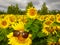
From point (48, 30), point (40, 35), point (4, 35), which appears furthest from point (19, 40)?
point (48, 30)

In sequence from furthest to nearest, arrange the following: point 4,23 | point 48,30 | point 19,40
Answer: point 4,23
point 48,30
point 19,40

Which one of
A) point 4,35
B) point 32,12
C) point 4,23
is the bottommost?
point 4,35

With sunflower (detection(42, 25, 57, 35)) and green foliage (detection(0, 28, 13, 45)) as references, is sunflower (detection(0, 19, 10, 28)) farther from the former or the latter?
sunflower (detection(42, 25, 57, 35))

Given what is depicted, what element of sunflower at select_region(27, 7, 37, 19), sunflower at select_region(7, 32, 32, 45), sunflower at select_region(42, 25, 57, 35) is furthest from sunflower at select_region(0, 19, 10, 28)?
sunflower at select_region(7, 32, 32, 45)

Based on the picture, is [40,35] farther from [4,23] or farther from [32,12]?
[4,23]

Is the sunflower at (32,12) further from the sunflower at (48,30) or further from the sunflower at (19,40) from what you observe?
the sunflower at (19,40)

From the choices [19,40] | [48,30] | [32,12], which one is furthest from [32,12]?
[19,40]

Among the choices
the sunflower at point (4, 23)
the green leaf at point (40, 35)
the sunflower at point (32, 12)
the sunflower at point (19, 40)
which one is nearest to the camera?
the sunflower at point (19, 40)

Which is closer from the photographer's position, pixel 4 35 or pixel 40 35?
pixel 40 35

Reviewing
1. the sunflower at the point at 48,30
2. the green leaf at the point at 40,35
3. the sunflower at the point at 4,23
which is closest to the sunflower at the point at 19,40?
the green leaf at the point at 40,35

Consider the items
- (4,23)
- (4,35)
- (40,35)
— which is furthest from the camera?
(4,23)

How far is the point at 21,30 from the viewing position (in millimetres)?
2301

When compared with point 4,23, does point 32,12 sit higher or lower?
higher

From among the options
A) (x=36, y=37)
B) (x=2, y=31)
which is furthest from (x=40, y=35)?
(x=2, y=31)
